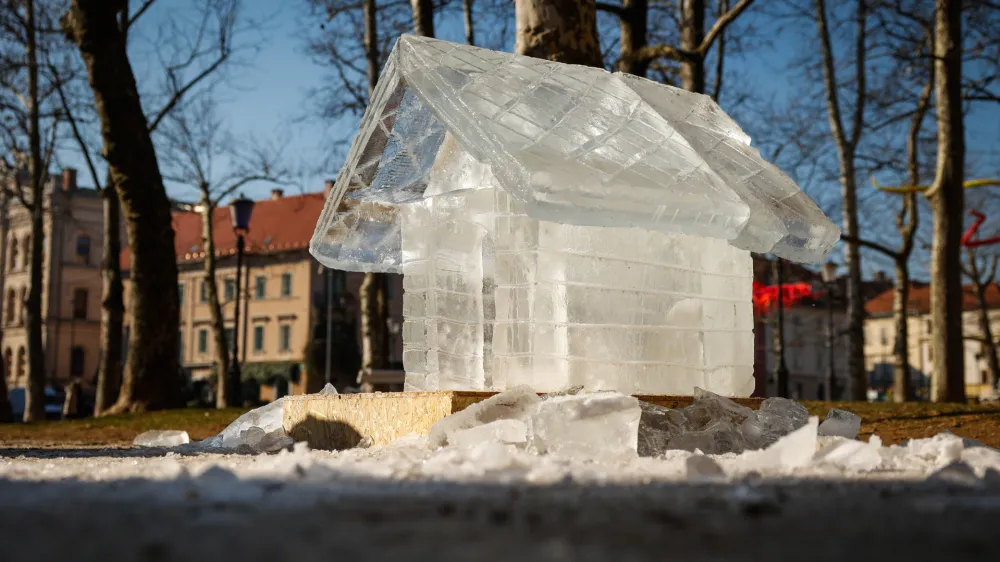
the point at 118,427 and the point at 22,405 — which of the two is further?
the point at 22,405

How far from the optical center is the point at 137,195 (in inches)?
582

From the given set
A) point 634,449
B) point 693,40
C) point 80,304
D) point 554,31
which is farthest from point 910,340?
point 634,449

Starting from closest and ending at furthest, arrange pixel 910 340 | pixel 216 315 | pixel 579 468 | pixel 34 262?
pixel 579 468 → pixel 34 262 → pixel 216 315 → pixel 910 340

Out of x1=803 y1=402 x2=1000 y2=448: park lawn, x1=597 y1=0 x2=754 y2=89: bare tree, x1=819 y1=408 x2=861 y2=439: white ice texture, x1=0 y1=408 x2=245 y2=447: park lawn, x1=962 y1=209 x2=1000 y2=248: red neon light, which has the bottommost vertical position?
x1=0 y1=408 x2=245 y2=447: park lawn

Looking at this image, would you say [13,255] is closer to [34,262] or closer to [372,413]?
[34,262]

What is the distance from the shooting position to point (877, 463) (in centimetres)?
404

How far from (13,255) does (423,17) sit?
58.9m

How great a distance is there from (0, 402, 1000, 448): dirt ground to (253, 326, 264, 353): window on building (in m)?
45.9

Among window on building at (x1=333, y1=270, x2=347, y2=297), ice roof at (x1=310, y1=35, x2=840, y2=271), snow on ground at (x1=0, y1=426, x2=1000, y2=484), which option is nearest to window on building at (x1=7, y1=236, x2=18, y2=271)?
window on building at (x1=333, y1=270, x2=347, y2=297)

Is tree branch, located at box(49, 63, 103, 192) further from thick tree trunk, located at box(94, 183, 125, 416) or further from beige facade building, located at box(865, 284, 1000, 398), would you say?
beige facade building, located at box(865, 284, 1000, 398)

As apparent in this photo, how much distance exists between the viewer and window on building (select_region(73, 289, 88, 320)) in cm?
6550

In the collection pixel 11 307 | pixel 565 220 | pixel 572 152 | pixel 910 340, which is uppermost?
pixel 11 307

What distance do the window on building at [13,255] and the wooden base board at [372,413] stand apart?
6615 cm

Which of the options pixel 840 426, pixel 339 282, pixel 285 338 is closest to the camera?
pixel 840 426
